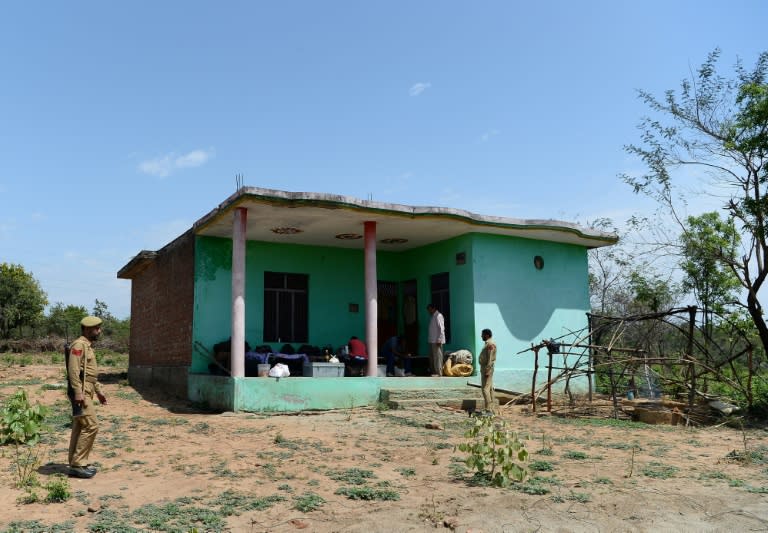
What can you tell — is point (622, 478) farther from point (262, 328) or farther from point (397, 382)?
point (262, 328)

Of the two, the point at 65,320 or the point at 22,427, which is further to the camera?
the point at 65,320

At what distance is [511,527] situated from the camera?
4941 millimetres

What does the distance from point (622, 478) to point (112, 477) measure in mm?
4954

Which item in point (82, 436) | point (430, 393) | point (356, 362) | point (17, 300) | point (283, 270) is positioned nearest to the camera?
point (82, 436)

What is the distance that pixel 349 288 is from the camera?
585 inches

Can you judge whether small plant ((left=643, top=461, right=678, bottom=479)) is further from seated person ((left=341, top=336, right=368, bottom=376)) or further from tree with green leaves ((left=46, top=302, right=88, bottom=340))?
tree with green leaves ((left=46, top=302, right=88, bottom=340))

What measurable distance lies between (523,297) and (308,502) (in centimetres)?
918

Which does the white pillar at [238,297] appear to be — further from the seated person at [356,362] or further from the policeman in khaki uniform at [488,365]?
the policeman in khaki uniform at [488,365]

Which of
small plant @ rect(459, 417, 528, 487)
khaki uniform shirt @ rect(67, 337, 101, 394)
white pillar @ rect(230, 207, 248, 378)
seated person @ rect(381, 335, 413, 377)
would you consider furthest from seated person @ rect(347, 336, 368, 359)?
khaki uniform shirt @ rect(67, 337, 101, 394)

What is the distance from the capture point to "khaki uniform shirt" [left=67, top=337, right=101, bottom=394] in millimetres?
6156

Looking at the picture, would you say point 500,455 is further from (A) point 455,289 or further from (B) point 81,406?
(A) point 455,289

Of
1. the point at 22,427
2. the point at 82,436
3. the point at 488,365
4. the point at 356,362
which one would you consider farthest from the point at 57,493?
the point at 356,362

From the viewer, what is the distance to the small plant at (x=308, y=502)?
5.26 m

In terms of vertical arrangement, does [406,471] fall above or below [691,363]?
below
